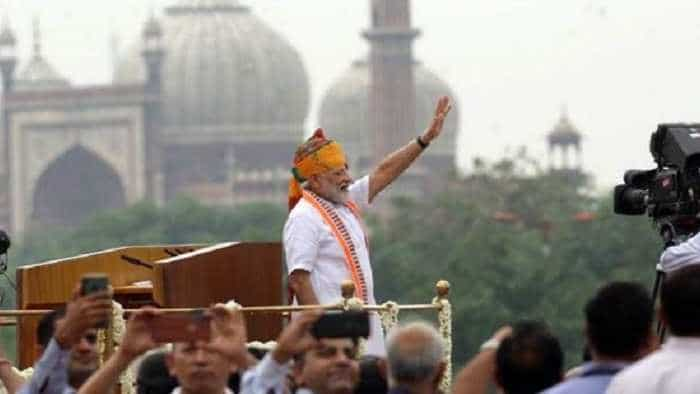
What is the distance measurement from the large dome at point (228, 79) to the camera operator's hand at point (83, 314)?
126 metres

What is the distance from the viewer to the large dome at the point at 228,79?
448 ft

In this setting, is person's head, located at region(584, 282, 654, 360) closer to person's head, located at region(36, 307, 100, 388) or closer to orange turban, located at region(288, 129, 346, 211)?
person's head, located at region(36, 307, 100, 388)

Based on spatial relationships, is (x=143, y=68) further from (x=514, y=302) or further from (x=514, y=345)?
(x=514, y=345)

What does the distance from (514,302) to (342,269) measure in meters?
49.0

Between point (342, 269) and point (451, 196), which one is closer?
point (342, 269)

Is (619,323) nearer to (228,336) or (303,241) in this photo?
(228,336)

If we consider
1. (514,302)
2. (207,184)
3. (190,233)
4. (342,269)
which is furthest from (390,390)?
(207,184)

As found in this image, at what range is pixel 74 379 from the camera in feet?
34.3

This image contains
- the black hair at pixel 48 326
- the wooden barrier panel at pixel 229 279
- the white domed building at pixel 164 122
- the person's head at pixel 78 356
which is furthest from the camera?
the white domed building at pixel 164 122

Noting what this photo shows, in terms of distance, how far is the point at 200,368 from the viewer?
32.7 feet

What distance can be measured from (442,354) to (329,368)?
1.00 feet

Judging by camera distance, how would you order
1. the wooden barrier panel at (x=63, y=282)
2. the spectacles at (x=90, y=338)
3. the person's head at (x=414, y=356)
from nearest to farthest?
1. the person's head at (x=414, y=356)
2. the spectacles at (x=90, y=338)
3. the wooden barrier panel at (x=63, y=282)

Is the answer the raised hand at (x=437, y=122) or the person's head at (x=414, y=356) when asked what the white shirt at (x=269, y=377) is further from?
the raised hand at (x=437, y=122)

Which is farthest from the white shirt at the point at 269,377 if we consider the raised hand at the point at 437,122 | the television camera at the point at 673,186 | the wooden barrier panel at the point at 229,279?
the raised hand at the point at 437,122
